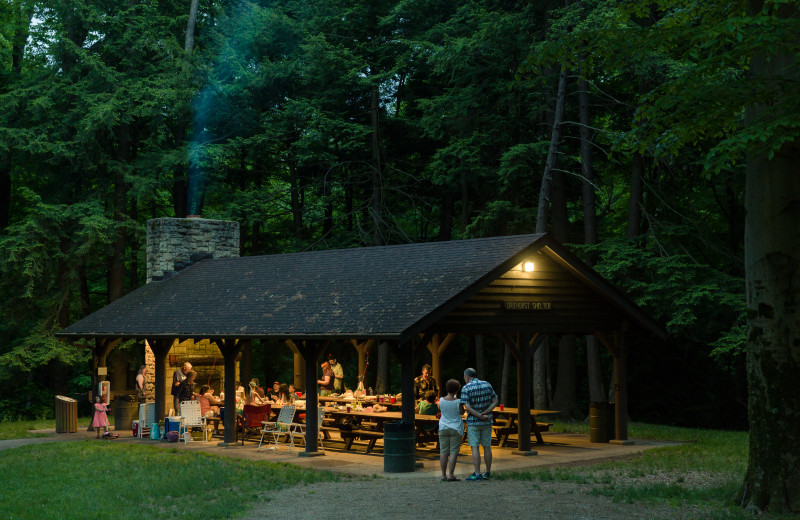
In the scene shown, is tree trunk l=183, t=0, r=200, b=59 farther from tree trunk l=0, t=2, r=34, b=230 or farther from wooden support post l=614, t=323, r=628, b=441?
wooden support post l=614, t=323, r=628, b=441

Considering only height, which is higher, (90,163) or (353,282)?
(90,163)

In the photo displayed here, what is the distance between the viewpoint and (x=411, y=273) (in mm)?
16531

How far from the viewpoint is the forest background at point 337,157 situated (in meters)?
24.8

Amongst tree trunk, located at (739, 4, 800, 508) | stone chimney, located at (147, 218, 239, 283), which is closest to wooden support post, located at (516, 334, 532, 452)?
tree trunk, located at (739, 4, 800, 508)

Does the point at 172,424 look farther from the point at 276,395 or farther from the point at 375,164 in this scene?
the point at 375,164

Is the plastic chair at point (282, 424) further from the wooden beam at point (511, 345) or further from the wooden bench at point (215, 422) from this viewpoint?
the wooden beam at point (511, 345)

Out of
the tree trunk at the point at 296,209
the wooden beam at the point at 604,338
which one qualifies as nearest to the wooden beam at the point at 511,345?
the wooden beam at the point at 604,338

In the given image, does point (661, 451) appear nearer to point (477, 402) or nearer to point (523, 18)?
point (477, 402)

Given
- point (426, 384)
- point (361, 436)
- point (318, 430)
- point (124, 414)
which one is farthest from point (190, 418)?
point (426, 384)

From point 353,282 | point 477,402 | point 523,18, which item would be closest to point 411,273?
point 353,282

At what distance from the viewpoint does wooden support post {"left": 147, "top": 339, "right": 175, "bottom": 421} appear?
62.6 ft

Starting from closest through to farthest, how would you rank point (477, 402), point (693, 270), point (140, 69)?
point (477, 402) → point (693, 270) → point (140, 69)

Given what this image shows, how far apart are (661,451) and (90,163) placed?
20204 mm

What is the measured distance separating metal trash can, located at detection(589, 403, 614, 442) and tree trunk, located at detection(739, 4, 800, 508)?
7518 mm
